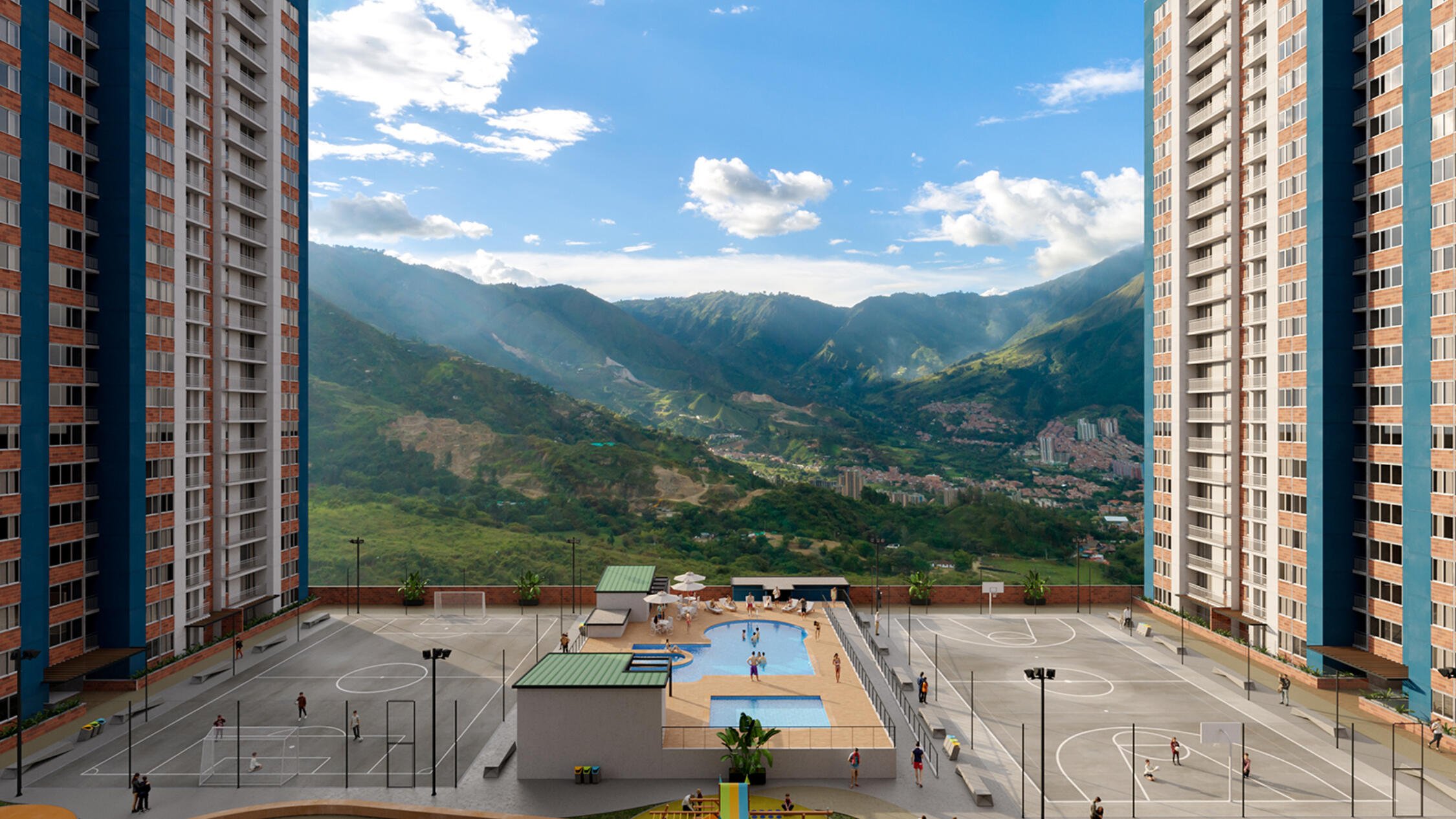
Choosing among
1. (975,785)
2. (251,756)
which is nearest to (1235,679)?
(975,785)

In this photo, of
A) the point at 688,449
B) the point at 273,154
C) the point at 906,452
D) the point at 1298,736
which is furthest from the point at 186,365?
the point at 906,452

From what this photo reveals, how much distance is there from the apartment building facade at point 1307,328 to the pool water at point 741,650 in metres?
29.4

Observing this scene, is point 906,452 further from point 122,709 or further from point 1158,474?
point 122,709

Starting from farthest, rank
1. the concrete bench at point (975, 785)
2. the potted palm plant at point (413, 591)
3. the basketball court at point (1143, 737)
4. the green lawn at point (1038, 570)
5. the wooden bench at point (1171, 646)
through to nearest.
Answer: the green lawn at point (1038, 570)
the potted palm plant at point (413, 591)
the wooden bench at point (1171, 646)
the basketball court at point (1143, 737)
the concrete bench at point (975, 785)

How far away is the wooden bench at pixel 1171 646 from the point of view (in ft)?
170

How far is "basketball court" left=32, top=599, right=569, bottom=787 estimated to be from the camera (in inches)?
1335

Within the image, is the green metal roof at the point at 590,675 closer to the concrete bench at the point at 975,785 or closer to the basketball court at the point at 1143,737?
the concrete bench at the point at 975,785

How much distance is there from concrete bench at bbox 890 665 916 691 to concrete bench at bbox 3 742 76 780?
39.7 meters

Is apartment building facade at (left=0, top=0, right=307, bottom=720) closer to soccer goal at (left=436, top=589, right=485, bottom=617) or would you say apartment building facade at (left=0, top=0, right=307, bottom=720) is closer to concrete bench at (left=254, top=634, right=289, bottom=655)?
concrete bench at (left=254, top=634, right=289, bottom=655)

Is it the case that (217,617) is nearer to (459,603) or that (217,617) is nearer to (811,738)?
(459,603)

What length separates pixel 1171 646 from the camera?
178 feet

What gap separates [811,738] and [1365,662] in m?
31.7

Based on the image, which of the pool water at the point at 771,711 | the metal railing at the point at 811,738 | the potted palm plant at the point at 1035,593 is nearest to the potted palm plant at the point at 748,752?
the metal railing at the point at 811,738

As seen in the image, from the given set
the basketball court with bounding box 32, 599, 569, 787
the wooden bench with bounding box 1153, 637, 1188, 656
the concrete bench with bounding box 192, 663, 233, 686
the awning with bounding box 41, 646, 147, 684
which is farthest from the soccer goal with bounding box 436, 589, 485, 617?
the wooden bench with bounding box 1153, 637, 1188, 656
